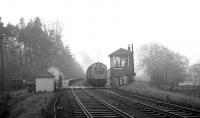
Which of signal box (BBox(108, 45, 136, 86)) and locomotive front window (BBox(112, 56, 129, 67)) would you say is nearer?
signal box (BBox(108, 45, 136, 86))

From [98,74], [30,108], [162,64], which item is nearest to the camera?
[30,108]

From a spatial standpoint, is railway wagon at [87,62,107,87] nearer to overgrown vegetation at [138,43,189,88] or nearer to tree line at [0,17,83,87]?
overgrown vegetation at [138,43,189,88]

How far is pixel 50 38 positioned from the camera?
208 ft

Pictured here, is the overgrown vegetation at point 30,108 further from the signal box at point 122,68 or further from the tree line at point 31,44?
the tree line at point 31,44

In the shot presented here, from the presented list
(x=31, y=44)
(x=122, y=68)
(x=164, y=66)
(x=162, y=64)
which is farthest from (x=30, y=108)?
(x=31, y=44)

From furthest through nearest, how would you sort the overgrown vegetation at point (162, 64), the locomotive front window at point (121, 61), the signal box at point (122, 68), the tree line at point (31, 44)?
the tree line at point (31, 44) → the locomotive front window at point (121, 61) → the signal box at point (122, 68) → the overgrown vegetation at point (162, 64)

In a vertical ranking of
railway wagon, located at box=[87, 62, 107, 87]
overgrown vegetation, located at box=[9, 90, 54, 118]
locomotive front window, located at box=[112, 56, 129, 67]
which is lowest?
overgrown vegetation, located at box=[9, 90, 54, 118]

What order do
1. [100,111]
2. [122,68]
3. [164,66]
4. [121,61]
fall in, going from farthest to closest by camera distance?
1. [164,66]
2. [121,61]
3. [122,68]
4. [100,111]

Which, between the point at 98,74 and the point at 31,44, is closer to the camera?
the point at 98,74

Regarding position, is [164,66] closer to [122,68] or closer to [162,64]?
[162,64]

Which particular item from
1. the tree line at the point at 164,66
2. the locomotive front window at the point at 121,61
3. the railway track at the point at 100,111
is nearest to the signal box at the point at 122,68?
the locomotive front window at the point at 121,61

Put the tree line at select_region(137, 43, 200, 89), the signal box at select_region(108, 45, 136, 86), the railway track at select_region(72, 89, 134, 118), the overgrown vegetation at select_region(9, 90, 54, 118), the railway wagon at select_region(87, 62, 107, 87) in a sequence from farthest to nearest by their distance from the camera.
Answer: the signal box at select_region(108, 45, 136, 86) → the tree line at select_region(137, 43, 200, 89) → the railway wagon at select_region(87, 62, 107, 87) → the overgrown vegetation at select_region(9, 90, 54, 118) → the railway track at select_region(72, 89, 134, 118)

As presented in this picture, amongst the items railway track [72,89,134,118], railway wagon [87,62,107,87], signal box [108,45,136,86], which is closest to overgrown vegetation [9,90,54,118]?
railway track [72,89,134,118]

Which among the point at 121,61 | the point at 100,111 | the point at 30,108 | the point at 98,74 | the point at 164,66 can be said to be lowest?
the point at 30,108
